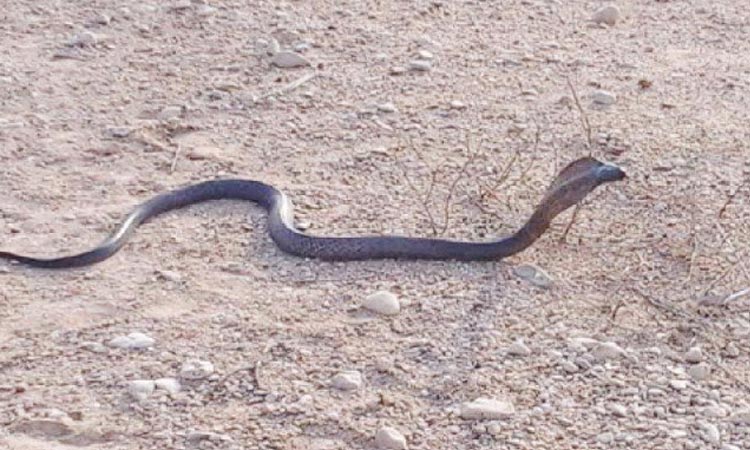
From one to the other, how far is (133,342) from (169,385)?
1.03 ft

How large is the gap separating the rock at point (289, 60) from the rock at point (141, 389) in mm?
3002

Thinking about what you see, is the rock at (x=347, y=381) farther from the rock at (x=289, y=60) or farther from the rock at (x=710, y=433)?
the rock at (x=289, y=60)

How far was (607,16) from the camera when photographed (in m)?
8.10

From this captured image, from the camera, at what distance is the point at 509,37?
7.91m

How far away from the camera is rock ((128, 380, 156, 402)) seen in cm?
464

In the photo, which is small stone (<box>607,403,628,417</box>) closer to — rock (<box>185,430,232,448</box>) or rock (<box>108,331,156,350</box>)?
rock (<box>185,430,232,448</box>)

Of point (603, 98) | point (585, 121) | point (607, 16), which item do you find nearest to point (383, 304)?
point (585, 121)

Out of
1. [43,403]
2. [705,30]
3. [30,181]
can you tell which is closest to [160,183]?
[30,181]

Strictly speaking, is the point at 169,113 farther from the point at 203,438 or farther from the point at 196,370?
the point at 203,438

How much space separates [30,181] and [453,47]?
240cm

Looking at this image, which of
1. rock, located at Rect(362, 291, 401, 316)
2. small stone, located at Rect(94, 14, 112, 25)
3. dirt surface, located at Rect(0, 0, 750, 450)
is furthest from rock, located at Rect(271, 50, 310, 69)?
rock, located at Rect(362, 291, 401, 316)

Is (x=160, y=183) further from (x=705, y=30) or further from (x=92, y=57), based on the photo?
(x=705, y=30)

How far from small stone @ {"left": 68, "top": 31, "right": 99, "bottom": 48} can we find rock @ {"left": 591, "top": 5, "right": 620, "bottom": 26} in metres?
2.48

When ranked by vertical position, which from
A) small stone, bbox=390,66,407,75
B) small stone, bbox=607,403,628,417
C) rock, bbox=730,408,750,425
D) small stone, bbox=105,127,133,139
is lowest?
small stone, bbox=105,127,133,139
